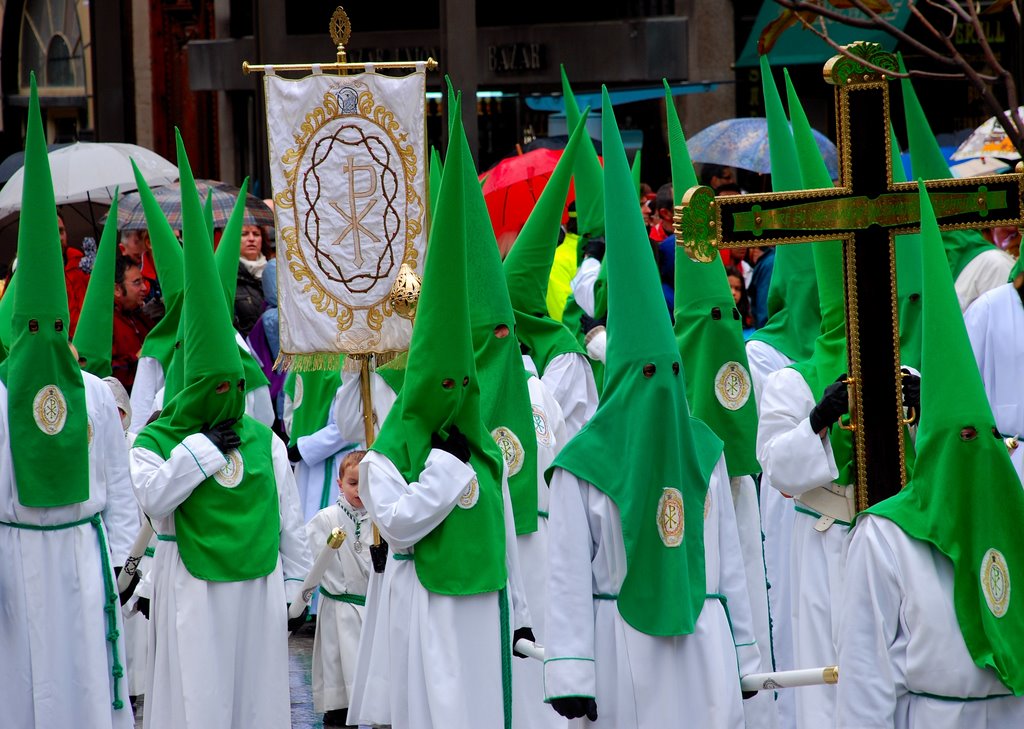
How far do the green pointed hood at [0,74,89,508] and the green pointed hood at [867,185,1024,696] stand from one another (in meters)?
3.70

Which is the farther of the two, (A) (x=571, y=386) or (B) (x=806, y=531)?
(A) (x=571, y=386)

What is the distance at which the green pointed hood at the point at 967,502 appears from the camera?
422 cm

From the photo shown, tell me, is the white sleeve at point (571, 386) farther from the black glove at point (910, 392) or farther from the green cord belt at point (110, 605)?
the black glove at point (910, 392)

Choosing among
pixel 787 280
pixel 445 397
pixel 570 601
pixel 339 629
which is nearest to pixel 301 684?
pixel 339 629

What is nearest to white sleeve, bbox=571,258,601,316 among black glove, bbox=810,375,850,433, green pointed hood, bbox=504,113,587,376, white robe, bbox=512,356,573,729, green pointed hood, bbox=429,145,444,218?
green pointed hood, bbox=504,113,587,376

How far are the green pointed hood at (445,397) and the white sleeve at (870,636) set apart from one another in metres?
1.96

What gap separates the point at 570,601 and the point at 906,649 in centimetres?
115

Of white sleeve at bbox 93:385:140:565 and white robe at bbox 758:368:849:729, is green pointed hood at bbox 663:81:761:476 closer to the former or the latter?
white robe at bbox 758:368:849:729

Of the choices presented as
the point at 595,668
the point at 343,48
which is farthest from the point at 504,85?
the point at 595,668

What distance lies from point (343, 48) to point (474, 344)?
166 cm

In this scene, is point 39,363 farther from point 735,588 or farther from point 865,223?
point 865,223

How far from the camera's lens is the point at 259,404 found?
8734mm

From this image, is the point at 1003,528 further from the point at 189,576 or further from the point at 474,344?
the point at 189,576

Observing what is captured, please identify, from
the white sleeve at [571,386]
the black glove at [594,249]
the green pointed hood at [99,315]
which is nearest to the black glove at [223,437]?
the green pointed hood at [99,315]
